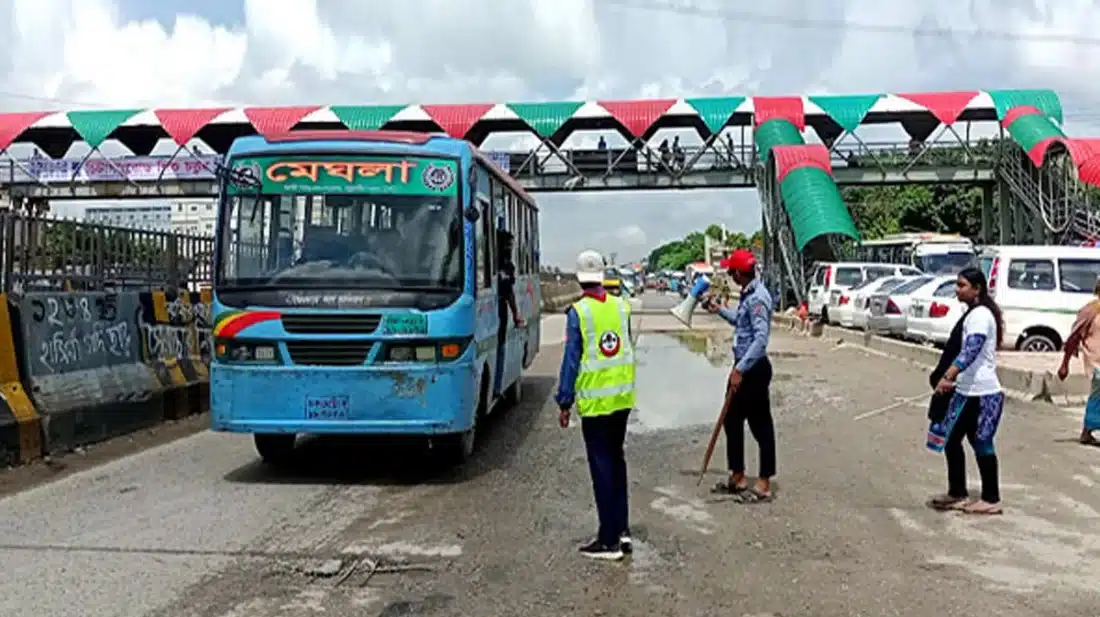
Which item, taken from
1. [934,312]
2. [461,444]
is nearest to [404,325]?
[461,444]

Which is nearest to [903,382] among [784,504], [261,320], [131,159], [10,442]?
[784,504]

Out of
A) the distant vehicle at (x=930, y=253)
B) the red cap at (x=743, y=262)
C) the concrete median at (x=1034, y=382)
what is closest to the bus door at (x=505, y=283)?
the red cap at (x=743, y=262)

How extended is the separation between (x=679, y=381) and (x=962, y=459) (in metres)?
10.1

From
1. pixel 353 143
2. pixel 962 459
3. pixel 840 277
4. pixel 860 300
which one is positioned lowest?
pixel 962 459

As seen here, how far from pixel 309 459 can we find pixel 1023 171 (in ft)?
122

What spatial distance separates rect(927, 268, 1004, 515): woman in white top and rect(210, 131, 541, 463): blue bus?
12.0ft

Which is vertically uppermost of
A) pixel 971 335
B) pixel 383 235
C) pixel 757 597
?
pixel 383 235

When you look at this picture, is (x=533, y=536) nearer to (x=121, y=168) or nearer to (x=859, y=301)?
(x=859, y=301)

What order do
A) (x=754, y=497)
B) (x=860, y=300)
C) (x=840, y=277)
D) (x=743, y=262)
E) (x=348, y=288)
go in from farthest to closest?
1. (x=840, y=277)
2. (x=860, y=300)
3. (x=348, y=288)
4. (x=754, y=497)
5. (x=743, y=262)

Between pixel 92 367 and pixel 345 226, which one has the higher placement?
pixel 345 226

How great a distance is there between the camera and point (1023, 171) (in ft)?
136

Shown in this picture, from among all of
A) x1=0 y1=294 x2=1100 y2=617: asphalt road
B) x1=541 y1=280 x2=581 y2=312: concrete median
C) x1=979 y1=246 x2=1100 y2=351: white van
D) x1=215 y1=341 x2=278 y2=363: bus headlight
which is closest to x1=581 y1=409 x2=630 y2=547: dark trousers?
x1=0 y1=294 x2=1100 y2=617: asphalt road

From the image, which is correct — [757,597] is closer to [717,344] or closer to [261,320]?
[261,320]

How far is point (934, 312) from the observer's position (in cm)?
1939
